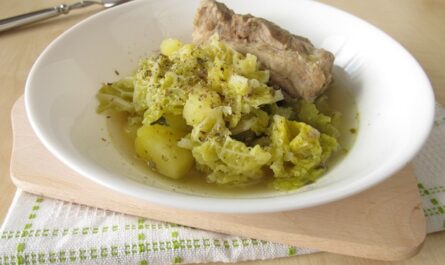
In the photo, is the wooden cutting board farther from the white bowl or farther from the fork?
the fork

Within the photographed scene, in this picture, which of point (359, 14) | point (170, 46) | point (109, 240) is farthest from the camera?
point (359, 14)

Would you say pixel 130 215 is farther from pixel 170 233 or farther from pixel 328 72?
pixel 328 72

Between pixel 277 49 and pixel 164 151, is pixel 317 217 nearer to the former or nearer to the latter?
pixel 164 151

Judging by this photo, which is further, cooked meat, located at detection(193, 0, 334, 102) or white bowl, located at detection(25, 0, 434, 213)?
cooked meat, located at detection(193, 0, 334, 102)

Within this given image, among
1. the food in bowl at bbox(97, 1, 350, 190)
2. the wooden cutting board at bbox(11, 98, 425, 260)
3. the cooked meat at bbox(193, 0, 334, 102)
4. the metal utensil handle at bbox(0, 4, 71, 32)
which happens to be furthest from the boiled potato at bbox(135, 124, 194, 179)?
the metal utensil handle at bbox(0, 4, 71, 32)

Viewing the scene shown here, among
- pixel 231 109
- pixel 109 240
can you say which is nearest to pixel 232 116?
pixel 231 109

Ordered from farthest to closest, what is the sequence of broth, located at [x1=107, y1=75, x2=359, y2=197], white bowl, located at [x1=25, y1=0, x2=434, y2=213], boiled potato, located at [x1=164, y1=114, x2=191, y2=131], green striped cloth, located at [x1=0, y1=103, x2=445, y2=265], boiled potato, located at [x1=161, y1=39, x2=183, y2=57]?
boiled potato, located at [x1=161, y1=39, x2=183, y2=57] < boiled potato, located at [x1=164, y1=114, x2=191, y2=131] < broth, located at [x1=107, y1=75, x2=359, y2=197] < green striped cloth, located at [x1=0, y1=103, x2=445, y2=265] < white bowl, located at [x1=25, y1=0, x2=434, y2=213]

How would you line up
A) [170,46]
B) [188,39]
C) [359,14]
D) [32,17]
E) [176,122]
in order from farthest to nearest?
[359,14], [32,17], [188,39], [170,46], [176,122]
